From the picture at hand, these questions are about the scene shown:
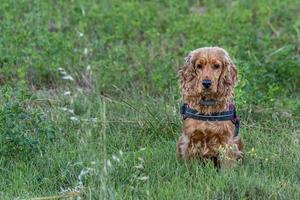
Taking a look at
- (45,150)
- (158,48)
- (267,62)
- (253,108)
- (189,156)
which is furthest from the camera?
(158,48)

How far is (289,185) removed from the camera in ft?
20.2

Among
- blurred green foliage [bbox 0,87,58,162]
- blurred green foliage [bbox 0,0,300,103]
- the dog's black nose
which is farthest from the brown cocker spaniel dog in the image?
blurred green foliage [bbox 0,87,58,162]

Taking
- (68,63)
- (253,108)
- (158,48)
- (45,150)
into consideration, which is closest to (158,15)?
(158,48)

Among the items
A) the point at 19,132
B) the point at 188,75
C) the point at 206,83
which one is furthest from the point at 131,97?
the point at 206,83

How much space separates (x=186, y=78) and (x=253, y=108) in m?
1.55

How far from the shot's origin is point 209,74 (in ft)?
21.2

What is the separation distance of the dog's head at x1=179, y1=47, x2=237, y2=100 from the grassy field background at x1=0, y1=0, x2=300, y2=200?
554mm

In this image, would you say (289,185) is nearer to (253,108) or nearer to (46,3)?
(253,108)

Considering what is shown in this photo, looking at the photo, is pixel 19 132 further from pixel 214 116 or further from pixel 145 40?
pixel 145 40

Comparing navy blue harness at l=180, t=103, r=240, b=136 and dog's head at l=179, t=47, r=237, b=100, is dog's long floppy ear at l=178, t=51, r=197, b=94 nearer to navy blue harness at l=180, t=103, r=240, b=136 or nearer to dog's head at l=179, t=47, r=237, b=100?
dog's head at l=179, t=47, r=237, b=100

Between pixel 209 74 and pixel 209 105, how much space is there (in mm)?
261

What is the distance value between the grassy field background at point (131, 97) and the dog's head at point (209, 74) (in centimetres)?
55

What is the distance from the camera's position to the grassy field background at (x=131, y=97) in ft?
20.4

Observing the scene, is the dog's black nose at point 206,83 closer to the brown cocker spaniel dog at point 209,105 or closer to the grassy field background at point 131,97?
the brown cocker spaniel dog at point 209,105
